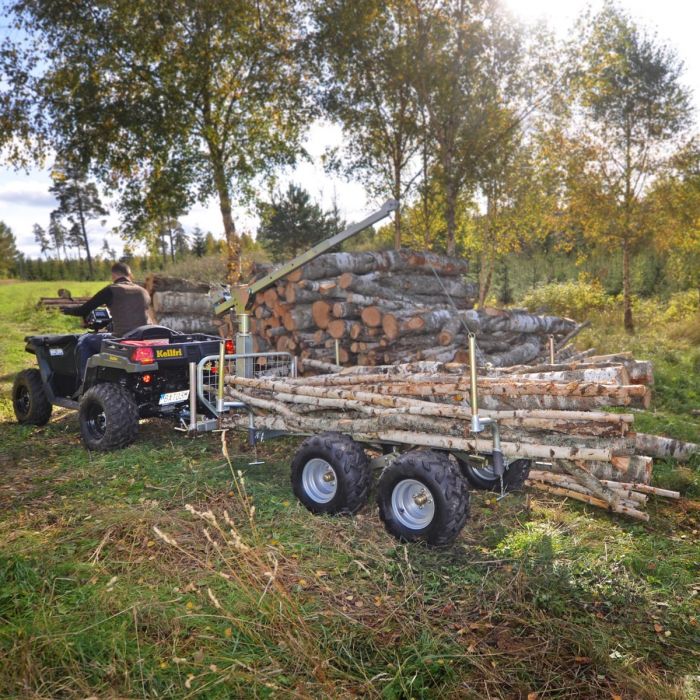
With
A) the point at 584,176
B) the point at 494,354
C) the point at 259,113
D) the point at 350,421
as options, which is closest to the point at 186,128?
the point at 259,113

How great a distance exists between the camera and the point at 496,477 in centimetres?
578

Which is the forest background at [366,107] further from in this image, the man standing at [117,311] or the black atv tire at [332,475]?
the black atv tire at [332,475]

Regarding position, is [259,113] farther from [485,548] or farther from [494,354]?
[485,548]

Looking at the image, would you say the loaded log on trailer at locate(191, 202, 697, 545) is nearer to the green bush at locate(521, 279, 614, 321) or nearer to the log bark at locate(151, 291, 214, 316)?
the log bark at locate(151, 291, 214, 316)

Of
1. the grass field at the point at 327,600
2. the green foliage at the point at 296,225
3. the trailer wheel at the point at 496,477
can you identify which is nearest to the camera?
the grass field at the point at 327,600

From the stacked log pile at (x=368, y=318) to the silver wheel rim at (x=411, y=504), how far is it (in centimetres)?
441

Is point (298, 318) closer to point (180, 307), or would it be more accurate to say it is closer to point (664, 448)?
point (664, 448)

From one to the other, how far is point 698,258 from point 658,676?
25.7 m

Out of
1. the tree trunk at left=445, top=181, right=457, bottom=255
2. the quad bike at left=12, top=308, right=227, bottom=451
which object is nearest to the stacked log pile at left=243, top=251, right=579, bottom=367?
the quad bike at left=12, top=308, right=227, bottom=451

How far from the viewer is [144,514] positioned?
4.80m

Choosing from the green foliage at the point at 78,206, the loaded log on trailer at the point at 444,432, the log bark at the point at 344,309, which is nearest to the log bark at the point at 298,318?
the log bark at the point at 344,309

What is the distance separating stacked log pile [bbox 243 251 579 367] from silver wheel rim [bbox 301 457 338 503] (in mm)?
4003

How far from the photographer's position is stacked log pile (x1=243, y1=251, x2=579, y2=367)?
31.3ft

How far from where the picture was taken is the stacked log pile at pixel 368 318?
31.3ft
